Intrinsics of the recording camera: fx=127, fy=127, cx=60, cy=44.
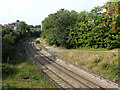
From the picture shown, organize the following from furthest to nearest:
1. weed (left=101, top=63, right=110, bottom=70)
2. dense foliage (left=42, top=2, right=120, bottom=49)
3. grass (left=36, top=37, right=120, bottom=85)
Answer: dense foliage (left=42, top=2, right=120, bottom=49) < weed (left=101, top=63, right=110, bottom=70) < grass (left=36, top=37, right=120, bottom=85)

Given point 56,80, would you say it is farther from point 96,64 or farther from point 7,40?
point 7,40

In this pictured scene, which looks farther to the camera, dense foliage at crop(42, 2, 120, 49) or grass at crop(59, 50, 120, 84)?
dense foliage at crop(42, 2, 120, 49)

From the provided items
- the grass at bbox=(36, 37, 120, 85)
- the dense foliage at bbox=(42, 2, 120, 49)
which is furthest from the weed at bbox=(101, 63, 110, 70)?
the dense foliage at bbox=(42, 2, 120, 49)

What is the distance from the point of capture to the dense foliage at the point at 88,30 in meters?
22.0

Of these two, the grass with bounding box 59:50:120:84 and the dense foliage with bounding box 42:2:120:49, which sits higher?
the dense foliage with bounding box 42:2:120:49

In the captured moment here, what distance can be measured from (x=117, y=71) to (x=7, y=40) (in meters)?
25.3

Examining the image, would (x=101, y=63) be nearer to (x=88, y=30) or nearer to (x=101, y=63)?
(x=101, y=63)

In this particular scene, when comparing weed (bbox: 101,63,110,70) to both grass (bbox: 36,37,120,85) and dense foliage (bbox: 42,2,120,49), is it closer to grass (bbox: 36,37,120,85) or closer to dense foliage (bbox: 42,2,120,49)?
grass (bbox: 36,37,120,85)

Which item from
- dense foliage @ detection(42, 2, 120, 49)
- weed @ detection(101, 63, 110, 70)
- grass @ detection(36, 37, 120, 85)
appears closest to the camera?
grass @ detection(36, 37, 120, 85)

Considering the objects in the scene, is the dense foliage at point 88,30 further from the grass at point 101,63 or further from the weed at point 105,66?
the weed at point 105,66

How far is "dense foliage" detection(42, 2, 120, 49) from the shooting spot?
22.0m

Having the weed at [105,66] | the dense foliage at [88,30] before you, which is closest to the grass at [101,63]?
the weed at [105,66]

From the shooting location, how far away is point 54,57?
24.5m

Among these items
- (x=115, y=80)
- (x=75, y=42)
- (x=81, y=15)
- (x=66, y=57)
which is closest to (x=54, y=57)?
(x=66, y=57)
